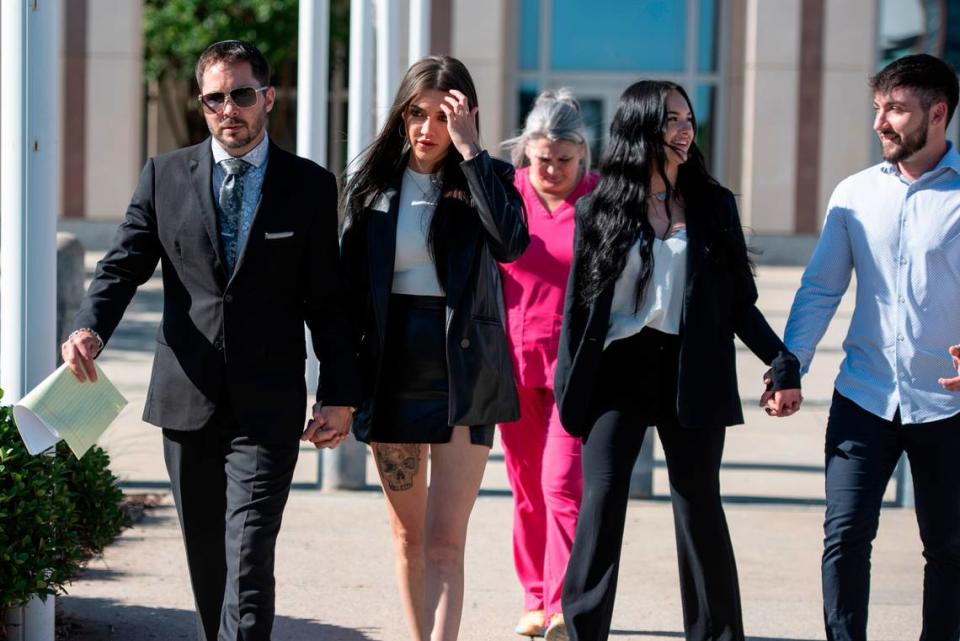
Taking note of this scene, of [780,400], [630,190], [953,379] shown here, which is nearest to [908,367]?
[953,379]

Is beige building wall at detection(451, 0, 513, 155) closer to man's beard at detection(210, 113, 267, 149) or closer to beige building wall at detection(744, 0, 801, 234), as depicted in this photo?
beige building wall at detection(744, 0, 801, 234)

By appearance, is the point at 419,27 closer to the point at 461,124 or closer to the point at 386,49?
the point at 386,49

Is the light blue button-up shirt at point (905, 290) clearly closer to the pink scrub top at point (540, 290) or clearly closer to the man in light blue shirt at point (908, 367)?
the man in light blue shirt at point (908, 367)

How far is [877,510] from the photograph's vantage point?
429 centimetres

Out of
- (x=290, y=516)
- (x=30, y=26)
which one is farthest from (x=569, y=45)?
(x=30, y=26)

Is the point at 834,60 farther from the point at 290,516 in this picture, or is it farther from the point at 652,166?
the point at 652,166

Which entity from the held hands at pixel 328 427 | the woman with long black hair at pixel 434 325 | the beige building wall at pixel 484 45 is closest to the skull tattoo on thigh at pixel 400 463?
the woman with long black hair at pixel 434 325

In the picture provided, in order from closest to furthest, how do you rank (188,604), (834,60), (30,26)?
(30,26) < (188,604) < (834,60)

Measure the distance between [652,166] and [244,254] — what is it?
127 cm

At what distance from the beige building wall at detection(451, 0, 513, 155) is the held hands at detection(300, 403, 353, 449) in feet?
62.5

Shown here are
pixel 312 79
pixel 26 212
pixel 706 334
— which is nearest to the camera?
pixel 706 334

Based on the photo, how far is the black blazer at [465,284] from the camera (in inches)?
167

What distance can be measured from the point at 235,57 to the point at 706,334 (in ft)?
5.04

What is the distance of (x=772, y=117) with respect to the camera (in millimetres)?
23266
